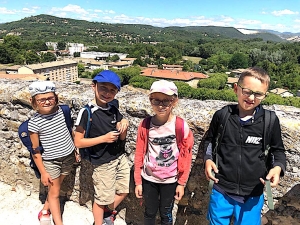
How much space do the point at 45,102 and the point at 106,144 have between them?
540mm

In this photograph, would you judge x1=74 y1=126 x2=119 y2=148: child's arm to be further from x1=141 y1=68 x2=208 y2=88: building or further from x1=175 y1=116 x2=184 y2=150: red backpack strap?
x1=141 y1=68 x2=208 y2=88: building

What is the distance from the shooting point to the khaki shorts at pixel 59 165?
6.88 feet

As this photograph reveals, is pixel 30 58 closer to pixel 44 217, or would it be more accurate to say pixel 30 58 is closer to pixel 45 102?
pixel 44 217

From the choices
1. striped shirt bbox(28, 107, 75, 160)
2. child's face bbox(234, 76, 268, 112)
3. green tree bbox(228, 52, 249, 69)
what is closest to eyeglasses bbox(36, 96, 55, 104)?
striped shirt bbox(28, 107, 75, 160)

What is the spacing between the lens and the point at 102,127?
1929 mm

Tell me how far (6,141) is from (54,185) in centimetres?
92

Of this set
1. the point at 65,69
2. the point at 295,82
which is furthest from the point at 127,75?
the point at 295,82

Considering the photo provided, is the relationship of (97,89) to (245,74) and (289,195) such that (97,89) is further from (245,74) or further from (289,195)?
(289,195)

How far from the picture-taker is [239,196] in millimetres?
1715

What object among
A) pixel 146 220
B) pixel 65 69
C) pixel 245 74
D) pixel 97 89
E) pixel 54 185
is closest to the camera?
pixel 245 74

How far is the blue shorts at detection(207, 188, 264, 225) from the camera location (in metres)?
1.72

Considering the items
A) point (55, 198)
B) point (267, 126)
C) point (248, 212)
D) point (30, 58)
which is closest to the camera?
point (267, 126)

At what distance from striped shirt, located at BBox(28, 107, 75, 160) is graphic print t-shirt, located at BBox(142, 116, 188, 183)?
0.69 m

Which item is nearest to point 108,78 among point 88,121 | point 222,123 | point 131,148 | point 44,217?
point 88,121
